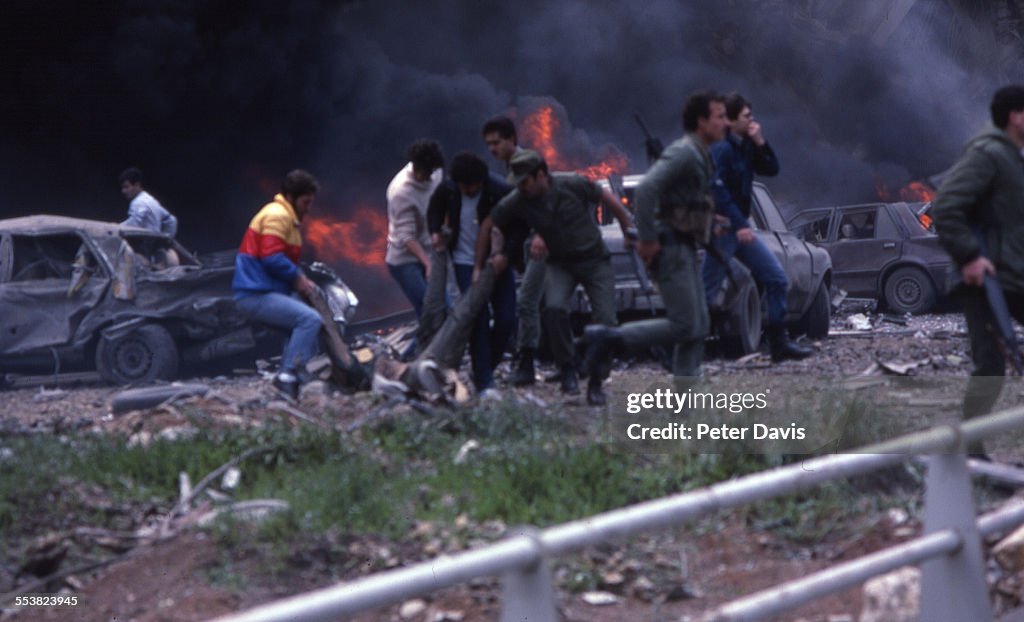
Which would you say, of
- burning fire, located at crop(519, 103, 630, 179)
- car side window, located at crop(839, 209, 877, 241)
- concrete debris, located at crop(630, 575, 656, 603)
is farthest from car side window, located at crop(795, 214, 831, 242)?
concrete debris, located at crop(630, 575, 656, 603)

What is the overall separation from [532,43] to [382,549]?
66.0 ft

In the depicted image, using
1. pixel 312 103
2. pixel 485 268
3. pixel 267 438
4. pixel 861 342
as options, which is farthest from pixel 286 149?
pixel 267 438

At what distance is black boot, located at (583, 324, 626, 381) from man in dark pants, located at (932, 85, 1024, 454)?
198 centimetres

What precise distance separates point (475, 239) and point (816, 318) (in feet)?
15.7

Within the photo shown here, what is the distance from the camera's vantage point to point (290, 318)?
8500 mm

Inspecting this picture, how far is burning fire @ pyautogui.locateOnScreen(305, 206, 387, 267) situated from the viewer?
21234 mm

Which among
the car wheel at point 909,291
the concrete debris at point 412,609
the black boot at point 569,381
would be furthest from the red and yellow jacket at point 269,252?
the car wheel at point 909,291

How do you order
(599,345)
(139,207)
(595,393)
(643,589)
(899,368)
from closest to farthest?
1. (643,589)
2. (599,345)
3. (595,393)
4. (899,368)
5. (139,207)

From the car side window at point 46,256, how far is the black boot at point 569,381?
6.30 m

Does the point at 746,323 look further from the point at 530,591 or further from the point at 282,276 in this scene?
the point at 530,591

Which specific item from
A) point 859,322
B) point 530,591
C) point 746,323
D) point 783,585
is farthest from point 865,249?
point 530,591

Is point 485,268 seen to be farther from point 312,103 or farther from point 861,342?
point 312,103

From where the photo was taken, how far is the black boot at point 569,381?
8.01 metres

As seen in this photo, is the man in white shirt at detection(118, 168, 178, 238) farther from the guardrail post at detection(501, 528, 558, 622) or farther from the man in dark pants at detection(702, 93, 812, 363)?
the guardrail post at detection(501, 528, 558, 622)
